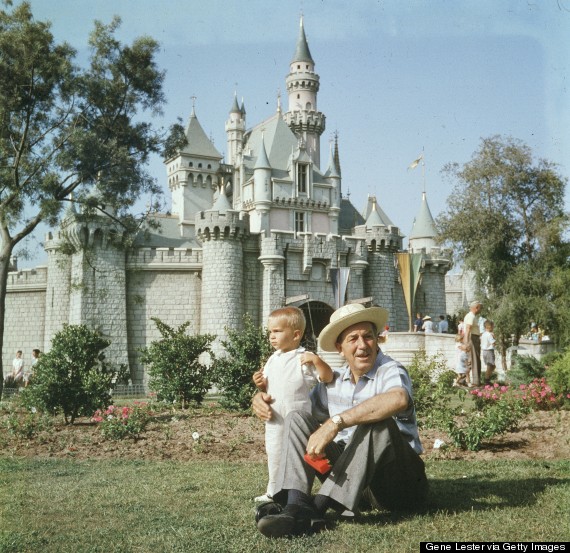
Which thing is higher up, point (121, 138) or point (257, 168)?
point (257, 168)

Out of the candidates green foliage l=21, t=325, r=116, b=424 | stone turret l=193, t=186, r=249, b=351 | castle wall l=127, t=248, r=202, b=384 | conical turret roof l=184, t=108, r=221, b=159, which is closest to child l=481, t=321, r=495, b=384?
green foliage l=21, t=325, r=116, b=424

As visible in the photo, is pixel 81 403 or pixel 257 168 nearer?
pixel 81 403

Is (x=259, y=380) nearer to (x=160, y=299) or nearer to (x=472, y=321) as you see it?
(x=472, y=321)

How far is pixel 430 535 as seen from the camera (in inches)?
146

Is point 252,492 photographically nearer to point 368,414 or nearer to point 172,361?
point 368,414

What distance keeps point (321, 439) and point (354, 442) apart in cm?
21

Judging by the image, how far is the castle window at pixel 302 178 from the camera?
118ft

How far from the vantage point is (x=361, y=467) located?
3.82 meters

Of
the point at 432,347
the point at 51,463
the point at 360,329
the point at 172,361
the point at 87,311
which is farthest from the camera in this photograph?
the point at 87,311

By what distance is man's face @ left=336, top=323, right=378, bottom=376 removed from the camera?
13.8 feet

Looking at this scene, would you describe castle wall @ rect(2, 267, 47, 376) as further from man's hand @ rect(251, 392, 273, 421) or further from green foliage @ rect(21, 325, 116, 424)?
man's hand @ rect(251, 392, 273, 421)

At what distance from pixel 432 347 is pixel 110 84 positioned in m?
13.4

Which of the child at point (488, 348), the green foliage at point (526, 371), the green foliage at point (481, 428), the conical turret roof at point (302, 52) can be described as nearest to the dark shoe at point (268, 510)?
the green foliage at point (481, 428)

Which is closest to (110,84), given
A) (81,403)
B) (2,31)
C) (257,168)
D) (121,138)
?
(121,138)
